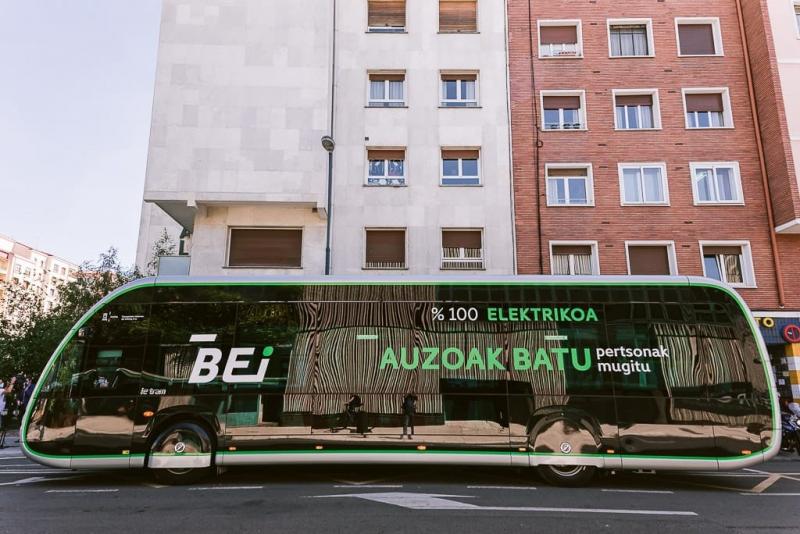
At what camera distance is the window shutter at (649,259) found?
656 inches

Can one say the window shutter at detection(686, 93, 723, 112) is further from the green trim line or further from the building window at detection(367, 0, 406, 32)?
the green trim line

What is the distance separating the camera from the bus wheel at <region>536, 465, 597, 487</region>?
7777mm

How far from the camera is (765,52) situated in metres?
17.4

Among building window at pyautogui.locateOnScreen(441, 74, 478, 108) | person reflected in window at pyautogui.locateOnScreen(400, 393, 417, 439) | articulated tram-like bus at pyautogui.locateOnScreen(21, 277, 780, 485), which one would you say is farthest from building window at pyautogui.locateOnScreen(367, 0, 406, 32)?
person reflected in window at pyautogui.locateOnScreen(400, 393, 417, 439)

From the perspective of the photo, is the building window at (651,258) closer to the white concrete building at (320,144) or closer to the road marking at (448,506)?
the white concrete building at (320,144)

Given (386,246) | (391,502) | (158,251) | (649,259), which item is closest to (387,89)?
(386,246)

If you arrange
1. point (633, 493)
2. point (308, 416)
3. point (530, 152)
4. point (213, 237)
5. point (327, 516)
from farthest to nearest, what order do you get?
point (530, 152), point (213, 237), point (308, 416), point (633, 493), point (327, 516)

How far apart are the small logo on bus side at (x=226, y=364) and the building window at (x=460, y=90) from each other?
1307 cm

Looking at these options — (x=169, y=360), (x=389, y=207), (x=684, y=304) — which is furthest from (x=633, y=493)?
(x=389, y=207)

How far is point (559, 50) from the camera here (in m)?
18.8

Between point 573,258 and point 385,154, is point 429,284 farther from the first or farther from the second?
point 385,154

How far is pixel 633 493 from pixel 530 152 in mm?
12752

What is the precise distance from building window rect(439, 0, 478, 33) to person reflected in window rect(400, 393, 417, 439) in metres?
15.8

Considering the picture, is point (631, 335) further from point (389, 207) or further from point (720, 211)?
point (720, 211)
